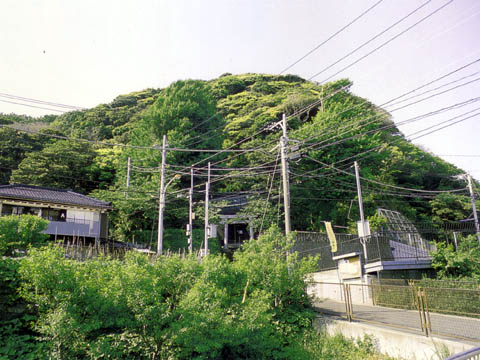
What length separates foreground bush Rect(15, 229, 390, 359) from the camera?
7.08 metres

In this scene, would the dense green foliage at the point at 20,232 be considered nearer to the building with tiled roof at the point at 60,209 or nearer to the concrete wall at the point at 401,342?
the concrete wall at the point at 401,342

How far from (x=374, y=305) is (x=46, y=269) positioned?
10869 mm

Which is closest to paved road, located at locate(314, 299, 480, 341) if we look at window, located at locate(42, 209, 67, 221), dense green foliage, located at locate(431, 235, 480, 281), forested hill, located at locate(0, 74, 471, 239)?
dense green foliage, located at locate(431, 235, 480, 281)

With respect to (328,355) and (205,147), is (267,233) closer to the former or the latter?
(328,355)

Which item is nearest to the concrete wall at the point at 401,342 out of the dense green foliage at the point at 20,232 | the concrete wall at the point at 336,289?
the concrete wall at the point at 336,289

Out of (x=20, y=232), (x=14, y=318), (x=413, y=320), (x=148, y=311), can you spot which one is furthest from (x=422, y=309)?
(x=20, y=232)

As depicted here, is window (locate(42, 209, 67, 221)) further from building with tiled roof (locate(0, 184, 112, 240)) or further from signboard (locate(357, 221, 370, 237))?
signboard (locate(357, 221, 370, 237))

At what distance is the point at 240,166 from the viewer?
34500 millimetres

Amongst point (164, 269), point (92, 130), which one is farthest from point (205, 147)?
point (164, 269)

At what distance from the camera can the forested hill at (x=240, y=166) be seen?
2967 centimetres

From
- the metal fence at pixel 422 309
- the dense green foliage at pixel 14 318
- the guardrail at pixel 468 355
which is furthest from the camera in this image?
the metal fence at pixel 422 309

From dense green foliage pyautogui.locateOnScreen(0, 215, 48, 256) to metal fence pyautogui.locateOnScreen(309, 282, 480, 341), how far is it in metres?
9.80

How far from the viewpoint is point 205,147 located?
111 ft

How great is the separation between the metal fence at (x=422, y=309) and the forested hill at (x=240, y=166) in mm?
15739
